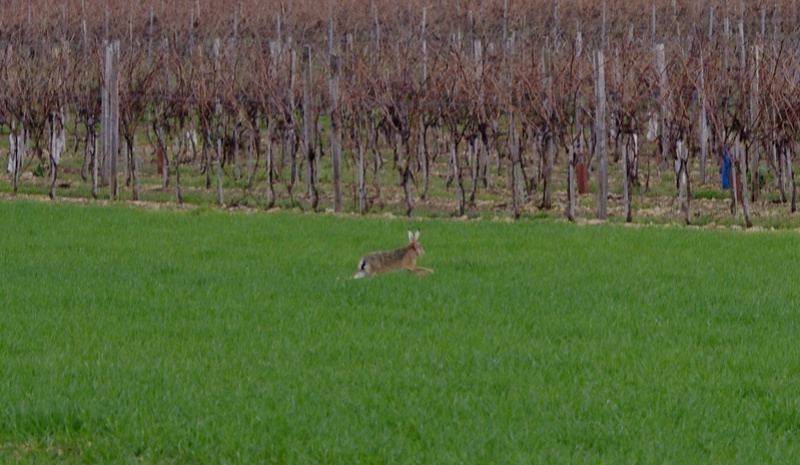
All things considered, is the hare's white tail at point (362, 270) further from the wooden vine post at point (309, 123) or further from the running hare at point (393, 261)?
the wooden vine post at point (309, 123)

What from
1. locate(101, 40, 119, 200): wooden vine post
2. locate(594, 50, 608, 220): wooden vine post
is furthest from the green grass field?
locate(101, 40, 119, 200): wooden vine post

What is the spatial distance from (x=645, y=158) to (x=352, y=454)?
21.7 m

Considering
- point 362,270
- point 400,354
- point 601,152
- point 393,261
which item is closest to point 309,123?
point 601,152

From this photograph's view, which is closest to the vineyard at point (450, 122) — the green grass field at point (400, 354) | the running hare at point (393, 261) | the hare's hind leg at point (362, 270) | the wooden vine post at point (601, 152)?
the wooden vine post at point (601, 152)

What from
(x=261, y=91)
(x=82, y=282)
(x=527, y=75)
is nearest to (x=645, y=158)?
(x=527, y=75)

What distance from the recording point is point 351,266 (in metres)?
12.4

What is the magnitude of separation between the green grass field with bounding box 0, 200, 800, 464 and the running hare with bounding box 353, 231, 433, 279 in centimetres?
13

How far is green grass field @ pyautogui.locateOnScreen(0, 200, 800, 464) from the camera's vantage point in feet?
21.9

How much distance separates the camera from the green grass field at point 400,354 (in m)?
6.69

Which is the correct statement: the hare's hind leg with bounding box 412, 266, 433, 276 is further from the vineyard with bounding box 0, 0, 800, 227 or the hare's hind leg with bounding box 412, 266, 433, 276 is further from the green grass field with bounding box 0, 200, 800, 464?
the vineyard with bounding box 0, 0, 800, 227

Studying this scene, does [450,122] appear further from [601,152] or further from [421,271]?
[421,271]

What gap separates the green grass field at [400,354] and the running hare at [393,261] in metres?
0.13

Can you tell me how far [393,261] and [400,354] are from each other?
3.10 meters

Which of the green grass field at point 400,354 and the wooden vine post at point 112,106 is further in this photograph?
the wooden vine post at point 112,106
